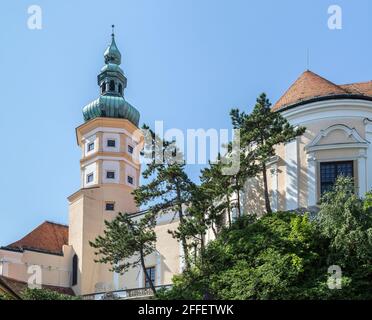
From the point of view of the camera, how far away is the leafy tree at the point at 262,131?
100 ft

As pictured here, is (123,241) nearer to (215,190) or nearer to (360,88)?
(215,190)

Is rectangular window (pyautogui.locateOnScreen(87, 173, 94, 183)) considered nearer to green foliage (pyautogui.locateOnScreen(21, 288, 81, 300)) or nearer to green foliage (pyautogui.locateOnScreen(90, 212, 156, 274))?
green foliage (pyautogui.locateOnScreen(21, 288, 81, 300))

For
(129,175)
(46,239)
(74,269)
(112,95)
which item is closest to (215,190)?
(74,269)

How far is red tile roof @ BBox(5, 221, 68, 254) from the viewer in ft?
157

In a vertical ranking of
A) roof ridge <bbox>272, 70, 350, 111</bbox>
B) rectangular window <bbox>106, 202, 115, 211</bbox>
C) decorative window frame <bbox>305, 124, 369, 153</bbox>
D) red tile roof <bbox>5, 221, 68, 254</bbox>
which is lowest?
red tile roof <bbox>5, 221, 68, 254</bbox>

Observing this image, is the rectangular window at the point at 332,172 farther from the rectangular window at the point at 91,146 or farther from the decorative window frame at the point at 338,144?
the rectangular window at the point at 91,146

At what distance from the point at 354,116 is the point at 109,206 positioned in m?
20.7

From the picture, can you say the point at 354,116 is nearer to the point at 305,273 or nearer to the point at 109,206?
the point at 305,273

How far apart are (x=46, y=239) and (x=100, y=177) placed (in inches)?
217

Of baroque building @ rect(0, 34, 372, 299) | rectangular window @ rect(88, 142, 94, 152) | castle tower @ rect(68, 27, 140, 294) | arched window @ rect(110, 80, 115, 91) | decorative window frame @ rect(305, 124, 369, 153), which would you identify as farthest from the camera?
arched window @ rect(110, 80, 115, 91)

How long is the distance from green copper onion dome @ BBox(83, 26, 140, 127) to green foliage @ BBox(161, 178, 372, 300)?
23016 mm

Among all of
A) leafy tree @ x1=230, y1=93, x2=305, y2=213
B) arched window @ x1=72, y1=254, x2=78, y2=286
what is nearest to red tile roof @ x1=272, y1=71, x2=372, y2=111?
leafy tree @ x1=230, y1=93, x2=305, y2=213

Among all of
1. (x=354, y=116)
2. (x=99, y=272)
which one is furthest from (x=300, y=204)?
(x=99, y=272)

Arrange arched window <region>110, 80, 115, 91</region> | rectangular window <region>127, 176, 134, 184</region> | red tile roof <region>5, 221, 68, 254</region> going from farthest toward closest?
arched window <region>110, 80, 115, 91</region>
rectangular window <region>127, 176, 134, 184</region>
red tile roof <region>5, 221, 68, 254</region>
